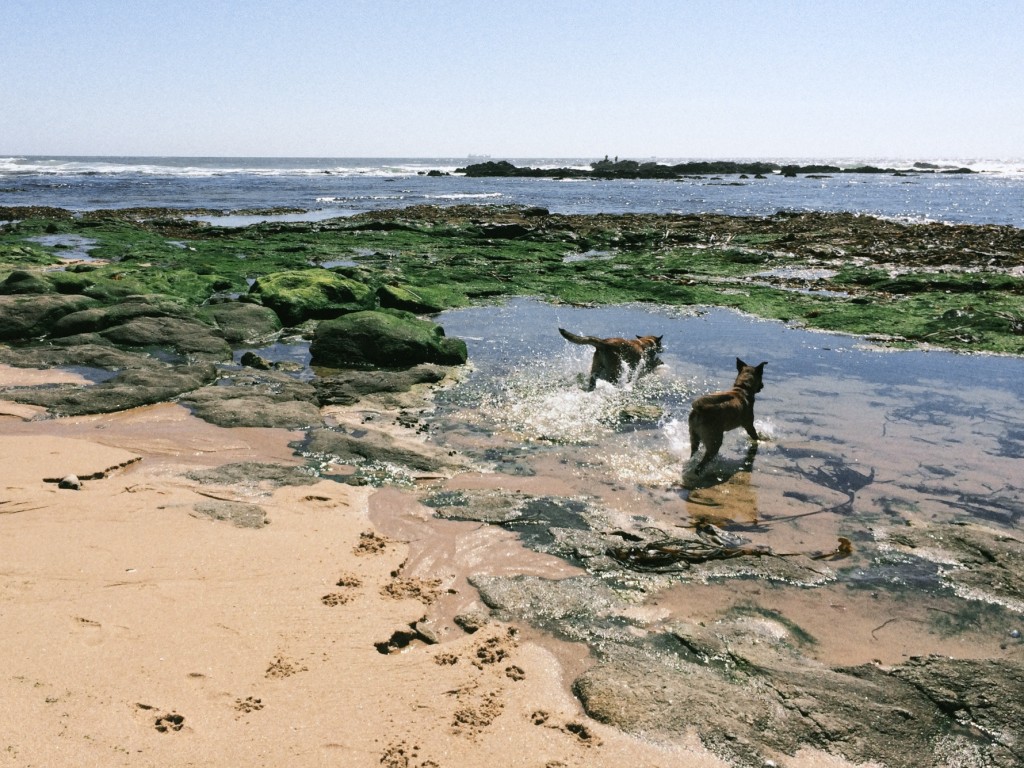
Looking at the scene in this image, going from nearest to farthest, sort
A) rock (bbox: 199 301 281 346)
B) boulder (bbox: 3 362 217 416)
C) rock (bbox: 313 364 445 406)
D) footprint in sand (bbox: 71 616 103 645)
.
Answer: footprint in sand (bbox: 71 616 103 645) < boulder (bbox: 3 362 217 416) < rock (bbox: 313 364 445 406) < rock (bbox: 199 301 281 346)

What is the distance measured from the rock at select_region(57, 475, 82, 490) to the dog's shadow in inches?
228

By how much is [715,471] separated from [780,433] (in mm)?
1658

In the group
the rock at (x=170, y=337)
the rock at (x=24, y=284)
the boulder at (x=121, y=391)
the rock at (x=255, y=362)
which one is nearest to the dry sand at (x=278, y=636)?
the boulder at (x=121, y=391)

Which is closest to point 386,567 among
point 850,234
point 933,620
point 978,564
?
point 933,620

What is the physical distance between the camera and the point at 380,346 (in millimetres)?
11719

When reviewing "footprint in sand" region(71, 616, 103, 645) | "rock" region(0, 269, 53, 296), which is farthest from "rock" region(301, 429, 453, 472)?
"rock" region(0, 269, 53, 296)

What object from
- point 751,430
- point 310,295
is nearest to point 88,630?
point 751,430

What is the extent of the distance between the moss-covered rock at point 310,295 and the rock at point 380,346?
9.29 feet

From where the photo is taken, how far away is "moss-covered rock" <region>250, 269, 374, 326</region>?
1470cm

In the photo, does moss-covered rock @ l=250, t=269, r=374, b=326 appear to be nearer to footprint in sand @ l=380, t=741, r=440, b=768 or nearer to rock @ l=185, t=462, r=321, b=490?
rock @ l=185, t=462, r=321, b=490

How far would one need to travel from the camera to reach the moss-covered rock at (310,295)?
1470cm

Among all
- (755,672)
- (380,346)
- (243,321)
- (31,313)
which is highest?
(31,313)

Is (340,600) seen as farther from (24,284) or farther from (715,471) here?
(24,284)

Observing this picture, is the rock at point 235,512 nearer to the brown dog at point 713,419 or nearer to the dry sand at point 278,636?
the dry sand at point 278,636
